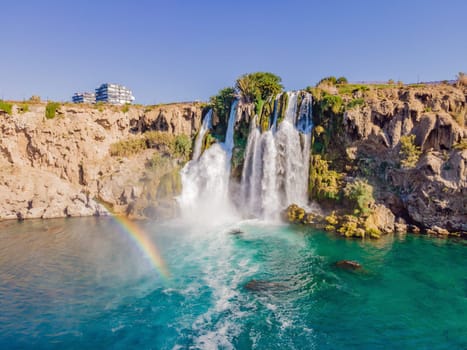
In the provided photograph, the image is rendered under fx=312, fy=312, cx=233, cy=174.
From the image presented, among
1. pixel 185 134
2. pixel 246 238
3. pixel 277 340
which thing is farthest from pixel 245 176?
pixel 277 340

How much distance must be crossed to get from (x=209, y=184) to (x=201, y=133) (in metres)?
7.53

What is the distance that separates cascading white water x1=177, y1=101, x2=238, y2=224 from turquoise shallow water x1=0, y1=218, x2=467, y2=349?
885cm

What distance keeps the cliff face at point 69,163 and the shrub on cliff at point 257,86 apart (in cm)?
709

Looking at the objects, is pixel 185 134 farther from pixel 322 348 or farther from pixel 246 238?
pixel 322 348

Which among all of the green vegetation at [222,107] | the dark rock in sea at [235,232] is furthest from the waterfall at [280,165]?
the green vegetation at [222,107]

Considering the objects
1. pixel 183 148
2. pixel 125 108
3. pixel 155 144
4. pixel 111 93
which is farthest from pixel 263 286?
pixel 111 93

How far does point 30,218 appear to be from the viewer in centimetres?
3316

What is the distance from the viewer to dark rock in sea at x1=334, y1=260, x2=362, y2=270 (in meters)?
18.1

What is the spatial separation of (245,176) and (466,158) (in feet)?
61.6

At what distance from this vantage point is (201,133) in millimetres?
38750

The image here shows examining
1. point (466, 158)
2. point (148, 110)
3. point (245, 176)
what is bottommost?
point (245, 176)

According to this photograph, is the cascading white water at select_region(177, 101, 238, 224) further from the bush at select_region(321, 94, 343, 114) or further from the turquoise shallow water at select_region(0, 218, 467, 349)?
the bush at select_region(321, 94, 343, 114)

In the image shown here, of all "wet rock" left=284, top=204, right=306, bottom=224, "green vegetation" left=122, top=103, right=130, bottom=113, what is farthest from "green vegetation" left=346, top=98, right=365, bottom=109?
"green vegetation" left=122, top=103, right=130, bottom=113

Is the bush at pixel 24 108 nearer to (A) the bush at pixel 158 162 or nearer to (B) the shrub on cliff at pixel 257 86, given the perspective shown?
(A) the bush at pixel 158 162
